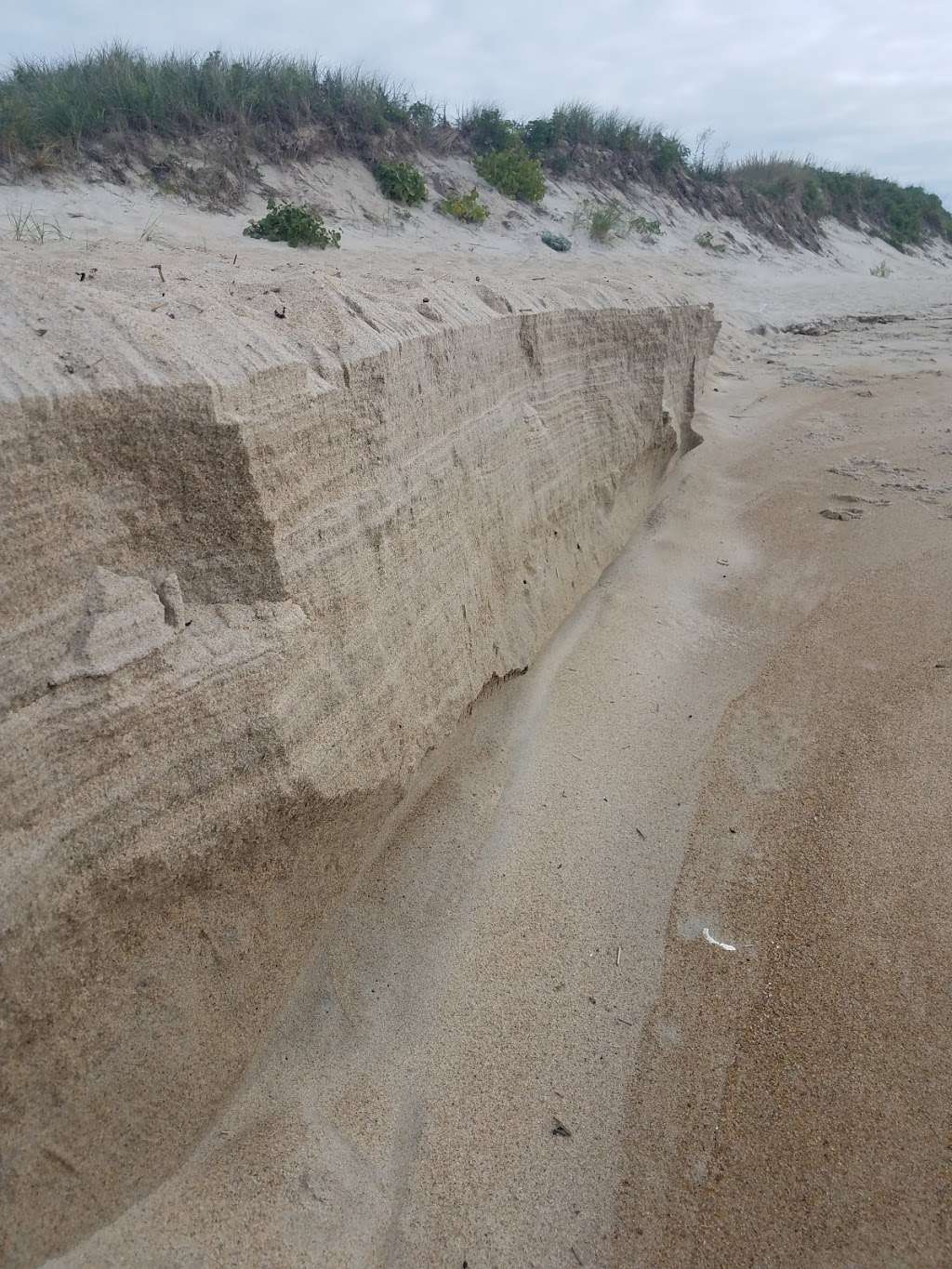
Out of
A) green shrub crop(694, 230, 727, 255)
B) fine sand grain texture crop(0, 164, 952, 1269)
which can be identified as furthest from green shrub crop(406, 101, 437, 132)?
fine sand grain texture crop(0, 164, 952, 1269)

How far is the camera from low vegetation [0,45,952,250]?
6.94 meters

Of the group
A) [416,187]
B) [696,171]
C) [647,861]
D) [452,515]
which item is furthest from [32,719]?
[696,171]

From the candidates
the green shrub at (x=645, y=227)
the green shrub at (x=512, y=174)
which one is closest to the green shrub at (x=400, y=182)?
the green shrub at (x=512, y=174)

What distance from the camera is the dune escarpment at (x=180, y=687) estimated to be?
1472 millimetres

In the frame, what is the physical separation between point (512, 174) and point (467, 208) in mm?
1485

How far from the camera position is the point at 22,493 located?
1463 millimetres

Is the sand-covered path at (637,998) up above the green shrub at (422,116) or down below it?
below

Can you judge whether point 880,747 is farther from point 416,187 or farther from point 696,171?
point 696,171

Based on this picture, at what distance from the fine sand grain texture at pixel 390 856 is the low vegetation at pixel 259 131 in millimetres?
5326

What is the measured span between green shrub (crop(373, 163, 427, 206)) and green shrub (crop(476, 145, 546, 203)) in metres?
1.59

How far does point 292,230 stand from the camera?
20.6 ft

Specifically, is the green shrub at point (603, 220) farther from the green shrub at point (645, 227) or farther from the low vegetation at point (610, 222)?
the green shrub at point (645, 227)

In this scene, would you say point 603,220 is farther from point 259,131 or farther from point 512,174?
point 259,131

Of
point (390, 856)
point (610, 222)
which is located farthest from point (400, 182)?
point (390, 856)
